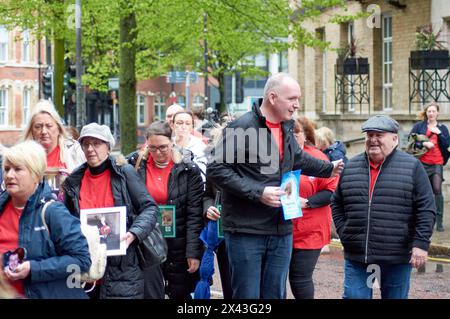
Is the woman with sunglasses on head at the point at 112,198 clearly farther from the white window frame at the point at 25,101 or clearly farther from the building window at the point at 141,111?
Answer: the building window at the point at 141,111

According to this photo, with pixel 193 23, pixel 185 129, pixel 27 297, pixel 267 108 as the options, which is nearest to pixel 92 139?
pixel 267 108

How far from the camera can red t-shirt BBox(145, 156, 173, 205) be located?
8.41 meters

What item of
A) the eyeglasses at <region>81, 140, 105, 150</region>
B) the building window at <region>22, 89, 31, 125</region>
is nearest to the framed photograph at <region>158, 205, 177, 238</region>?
the eyeglasses at <region>81, 140, 105, 150</region>

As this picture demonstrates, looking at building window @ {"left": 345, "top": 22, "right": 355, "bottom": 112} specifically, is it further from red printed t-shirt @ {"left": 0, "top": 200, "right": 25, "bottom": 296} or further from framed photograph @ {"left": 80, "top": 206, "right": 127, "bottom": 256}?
red printed t-shirt @ {"left": 0, "top": 200, "right": 25, "bottom": 296}

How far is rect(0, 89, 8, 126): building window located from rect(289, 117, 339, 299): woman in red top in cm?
5187

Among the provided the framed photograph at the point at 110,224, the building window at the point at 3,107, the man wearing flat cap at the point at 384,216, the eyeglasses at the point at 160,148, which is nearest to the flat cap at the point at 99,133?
the framed photograph at the point at 110,224

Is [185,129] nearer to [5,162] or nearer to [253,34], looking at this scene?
[5,162]

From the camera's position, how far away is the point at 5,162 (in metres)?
6.06

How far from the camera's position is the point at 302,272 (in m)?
→ 8.85

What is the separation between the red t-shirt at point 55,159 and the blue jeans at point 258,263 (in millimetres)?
1537

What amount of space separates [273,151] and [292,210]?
428 mm

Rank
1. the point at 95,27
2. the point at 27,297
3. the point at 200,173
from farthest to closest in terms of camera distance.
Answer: the point at 95,27, the point at 200,173, the point at 27,297
